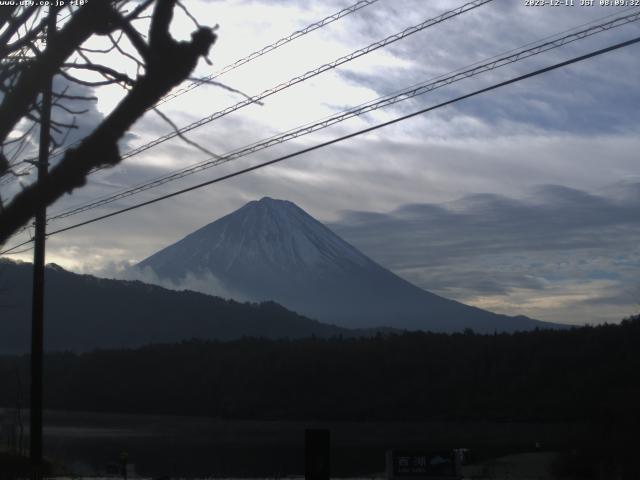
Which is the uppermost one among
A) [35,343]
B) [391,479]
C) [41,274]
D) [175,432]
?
[41,274]

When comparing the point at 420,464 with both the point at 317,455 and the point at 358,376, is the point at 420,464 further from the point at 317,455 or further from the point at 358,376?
the point at 358,376

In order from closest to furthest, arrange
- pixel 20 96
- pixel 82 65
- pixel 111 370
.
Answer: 1. pixel 20 96
2. pixel 82 65
3. pixel 111 370

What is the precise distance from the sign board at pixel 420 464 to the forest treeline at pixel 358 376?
73.1 metres

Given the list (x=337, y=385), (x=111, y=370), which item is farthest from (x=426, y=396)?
(x=111, y=370)

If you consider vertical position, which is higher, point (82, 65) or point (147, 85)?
point (82, 65)

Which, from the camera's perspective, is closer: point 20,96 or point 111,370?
point 20,96

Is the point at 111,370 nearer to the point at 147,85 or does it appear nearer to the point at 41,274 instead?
the point at 41,274

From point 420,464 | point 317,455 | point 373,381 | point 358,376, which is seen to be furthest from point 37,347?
point 358,376

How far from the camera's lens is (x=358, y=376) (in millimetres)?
121562

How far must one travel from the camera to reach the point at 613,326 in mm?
109438

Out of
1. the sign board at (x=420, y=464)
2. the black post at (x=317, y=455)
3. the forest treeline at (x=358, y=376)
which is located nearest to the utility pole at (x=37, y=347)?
the sign board at (x=420, y=464)

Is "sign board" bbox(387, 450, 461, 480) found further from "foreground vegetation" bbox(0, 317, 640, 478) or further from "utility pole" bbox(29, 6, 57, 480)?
"foreground vegetation" bbox(0, 317, 640, 478)

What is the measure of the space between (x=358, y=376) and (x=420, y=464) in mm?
106299

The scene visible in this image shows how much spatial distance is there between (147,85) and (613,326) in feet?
367
